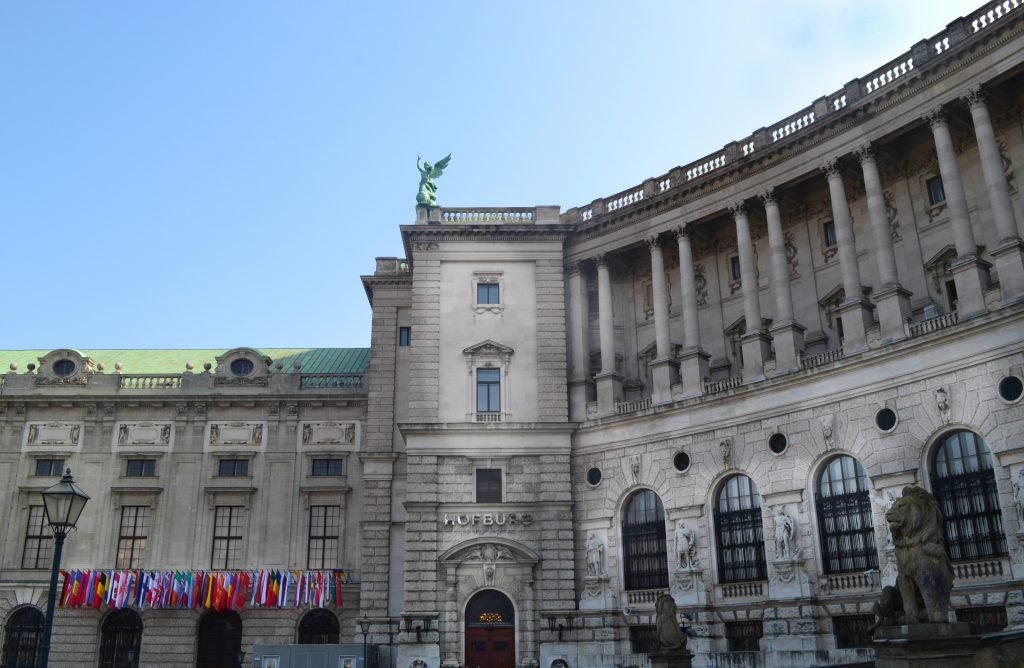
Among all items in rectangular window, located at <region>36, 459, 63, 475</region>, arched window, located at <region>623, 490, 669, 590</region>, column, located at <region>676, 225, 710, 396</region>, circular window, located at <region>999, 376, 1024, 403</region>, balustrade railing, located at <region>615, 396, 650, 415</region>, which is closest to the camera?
circular window, located at <region>999, 376, 1024, 403</region>

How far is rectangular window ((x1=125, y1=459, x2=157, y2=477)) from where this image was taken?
54.6 m

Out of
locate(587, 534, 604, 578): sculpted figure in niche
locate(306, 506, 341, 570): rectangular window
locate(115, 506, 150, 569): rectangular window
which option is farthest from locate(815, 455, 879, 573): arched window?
locate(115, 506, 150, 569): rectangular window

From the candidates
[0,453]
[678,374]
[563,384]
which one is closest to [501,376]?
[563,384]

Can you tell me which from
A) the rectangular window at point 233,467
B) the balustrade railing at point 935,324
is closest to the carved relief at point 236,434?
the rectangular window at point 233,467

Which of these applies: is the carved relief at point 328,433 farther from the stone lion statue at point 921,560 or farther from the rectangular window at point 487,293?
the stone lion statue at point 921,560

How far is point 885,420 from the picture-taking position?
117 feet

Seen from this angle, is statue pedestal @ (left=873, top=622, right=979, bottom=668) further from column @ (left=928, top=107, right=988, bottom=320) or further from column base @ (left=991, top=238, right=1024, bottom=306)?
column @ (left=928, top=107, right=988, bottom=320)

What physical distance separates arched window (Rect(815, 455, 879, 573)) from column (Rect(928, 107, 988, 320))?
7564 millimetres

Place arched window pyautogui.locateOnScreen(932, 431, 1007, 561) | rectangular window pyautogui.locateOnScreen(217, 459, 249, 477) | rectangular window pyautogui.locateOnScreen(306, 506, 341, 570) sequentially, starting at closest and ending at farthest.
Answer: arched window pyautogui.locateOnScreen(932, 431, 1007, 561) → rectangular window pyautogui.locateOnScreen(306, 506, 341, 570) → rectangular window pyautogui.locateOnScreen(217, 459, 249, 477)

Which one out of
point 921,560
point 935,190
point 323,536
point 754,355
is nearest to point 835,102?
point 935,190

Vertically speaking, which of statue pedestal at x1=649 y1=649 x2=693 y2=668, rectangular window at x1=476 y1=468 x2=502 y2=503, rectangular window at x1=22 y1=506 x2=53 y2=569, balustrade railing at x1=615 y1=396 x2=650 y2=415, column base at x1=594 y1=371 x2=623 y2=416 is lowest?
statue pedestal at x1=649 y1=649 x2=693 y2=668

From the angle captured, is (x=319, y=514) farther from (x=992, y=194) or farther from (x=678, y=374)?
(x=992, y=194)

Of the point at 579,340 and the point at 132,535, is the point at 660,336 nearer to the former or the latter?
the point at 579,340

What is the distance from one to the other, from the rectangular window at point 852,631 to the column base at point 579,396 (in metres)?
16.2
